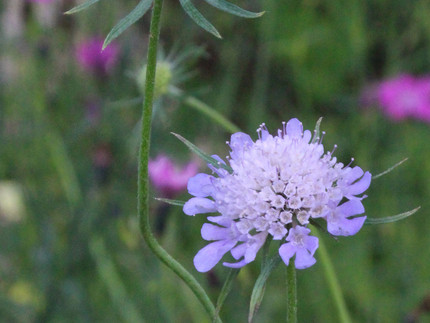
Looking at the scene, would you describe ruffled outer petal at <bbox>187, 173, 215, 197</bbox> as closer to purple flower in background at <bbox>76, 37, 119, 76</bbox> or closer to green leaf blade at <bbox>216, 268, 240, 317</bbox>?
green leaf blade at <bbox>216, 268, 240, 317</bbox>

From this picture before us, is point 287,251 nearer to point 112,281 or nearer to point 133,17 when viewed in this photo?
point 133,17

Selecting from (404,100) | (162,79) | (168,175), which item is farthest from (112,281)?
(404,100)

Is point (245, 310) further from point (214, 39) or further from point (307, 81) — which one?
point (214, 39)

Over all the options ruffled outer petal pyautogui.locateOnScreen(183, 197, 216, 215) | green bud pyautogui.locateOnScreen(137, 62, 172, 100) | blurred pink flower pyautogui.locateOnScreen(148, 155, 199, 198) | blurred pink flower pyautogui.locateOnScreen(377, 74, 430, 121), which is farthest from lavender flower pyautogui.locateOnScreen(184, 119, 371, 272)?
blurred pink flower pyautogui.locateOnScreen(377, 74, 430, 121)

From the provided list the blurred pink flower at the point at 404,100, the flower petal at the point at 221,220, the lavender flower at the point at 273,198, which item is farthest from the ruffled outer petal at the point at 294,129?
the blurred pink flower at the point at 404,100

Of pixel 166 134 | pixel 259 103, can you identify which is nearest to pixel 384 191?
pixel 259 103
